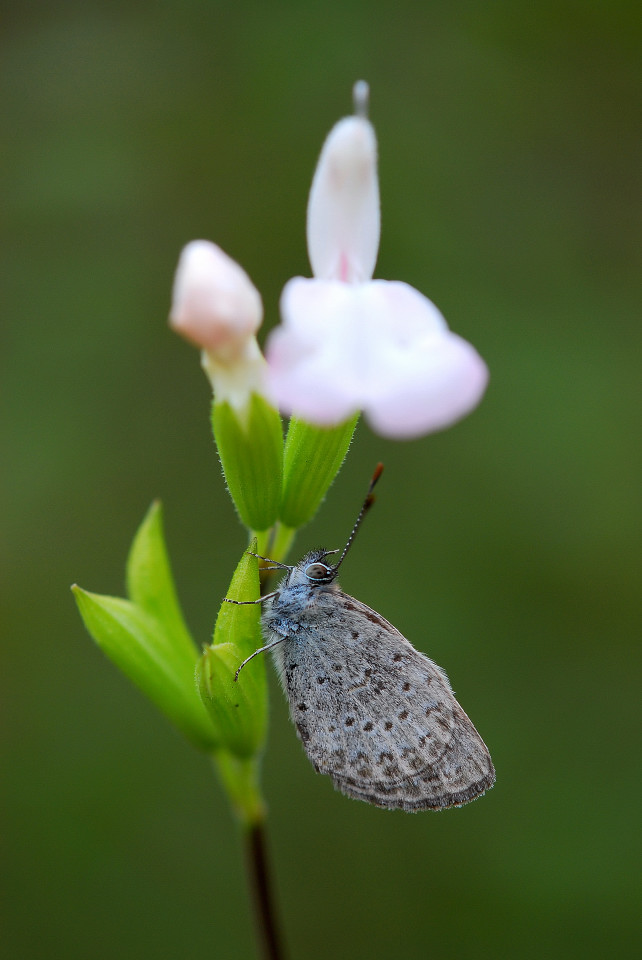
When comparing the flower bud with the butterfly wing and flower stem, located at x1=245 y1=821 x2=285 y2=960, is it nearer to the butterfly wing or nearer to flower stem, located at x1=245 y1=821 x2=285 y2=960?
the butterfly wing

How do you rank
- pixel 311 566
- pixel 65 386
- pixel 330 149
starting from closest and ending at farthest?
pixel 330 149, pixel 311 566, pixel 65 386

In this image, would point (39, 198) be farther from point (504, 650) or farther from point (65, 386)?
point (504, 650)

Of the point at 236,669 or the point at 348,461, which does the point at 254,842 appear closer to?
the point at 236,669

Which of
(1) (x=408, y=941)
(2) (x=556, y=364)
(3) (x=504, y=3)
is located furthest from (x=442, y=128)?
(1) (x=408, y=941)

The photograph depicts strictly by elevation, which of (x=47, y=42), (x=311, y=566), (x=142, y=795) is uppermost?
→ (x=47, y=42)

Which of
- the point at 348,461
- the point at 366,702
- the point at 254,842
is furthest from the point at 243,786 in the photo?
the point at 348,461

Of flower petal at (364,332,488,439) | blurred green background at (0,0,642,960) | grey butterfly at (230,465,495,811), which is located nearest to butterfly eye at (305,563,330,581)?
grey butterfly at (230,465,495,811)

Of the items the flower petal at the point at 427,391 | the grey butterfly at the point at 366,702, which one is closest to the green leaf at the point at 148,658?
the grey butterfly at the point at 366,702

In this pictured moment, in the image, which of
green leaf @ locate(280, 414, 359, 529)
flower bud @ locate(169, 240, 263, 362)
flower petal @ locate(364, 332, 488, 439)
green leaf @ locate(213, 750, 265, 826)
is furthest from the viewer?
green leaf @ locate(213, 750, 265, 826)

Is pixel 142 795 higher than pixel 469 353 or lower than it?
lower
